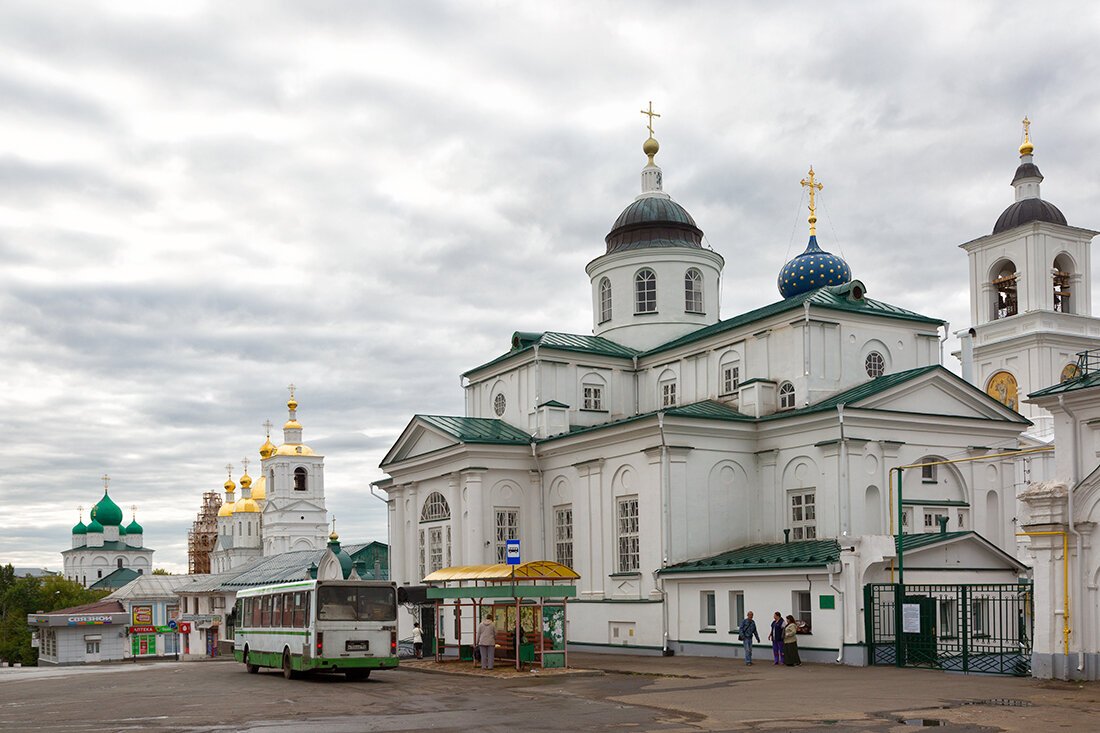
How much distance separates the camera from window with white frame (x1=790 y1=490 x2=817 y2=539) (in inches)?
1433

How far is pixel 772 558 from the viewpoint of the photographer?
32938mm

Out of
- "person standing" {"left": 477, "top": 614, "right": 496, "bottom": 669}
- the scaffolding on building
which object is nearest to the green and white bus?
"person standing" {"left": 477, "top": 614, "right": 496, "bottom": 669}

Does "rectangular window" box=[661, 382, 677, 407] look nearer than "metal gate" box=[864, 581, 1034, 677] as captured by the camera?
No

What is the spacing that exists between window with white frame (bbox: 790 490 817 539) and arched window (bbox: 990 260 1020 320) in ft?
115

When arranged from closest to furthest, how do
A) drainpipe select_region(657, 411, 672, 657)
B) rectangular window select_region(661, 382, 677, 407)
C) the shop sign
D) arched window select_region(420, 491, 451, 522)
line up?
1. drainpipe select_region(657, 411, 672, 657)
2. rectangular window select_region(661, 382, 677, 407)
3. arched window select_region(420, 491, 451, 522)
4. the shop sign

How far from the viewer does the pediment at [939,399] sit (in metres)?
36.2

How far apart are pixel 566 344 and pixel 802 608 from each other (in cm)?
1688

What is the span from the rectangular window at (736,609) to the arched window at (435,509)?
13.9 meters

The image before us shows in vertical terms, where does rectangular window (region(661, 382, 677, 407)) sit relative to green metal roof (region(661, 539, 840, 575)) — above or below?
above

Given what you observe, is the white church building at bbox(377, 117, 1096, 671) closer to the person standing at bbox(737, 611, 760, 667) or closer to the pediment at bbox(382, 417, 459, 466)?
the pediment at bbox(382, 417, 459, 466)

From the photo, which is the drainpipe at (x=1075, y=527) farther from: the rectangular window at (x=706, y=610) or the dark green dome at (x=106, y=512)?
the dark green dome at (x=106, y=512)

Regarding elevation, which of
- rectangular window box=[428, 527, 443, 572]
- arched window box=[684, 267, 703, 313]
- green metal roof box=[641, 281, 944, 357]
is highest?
arched window box=[684, 267, 703, 313]

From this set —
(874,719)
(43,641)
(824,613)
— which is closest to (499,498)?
(824,613)

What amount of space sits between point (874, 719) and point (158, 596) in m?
100
